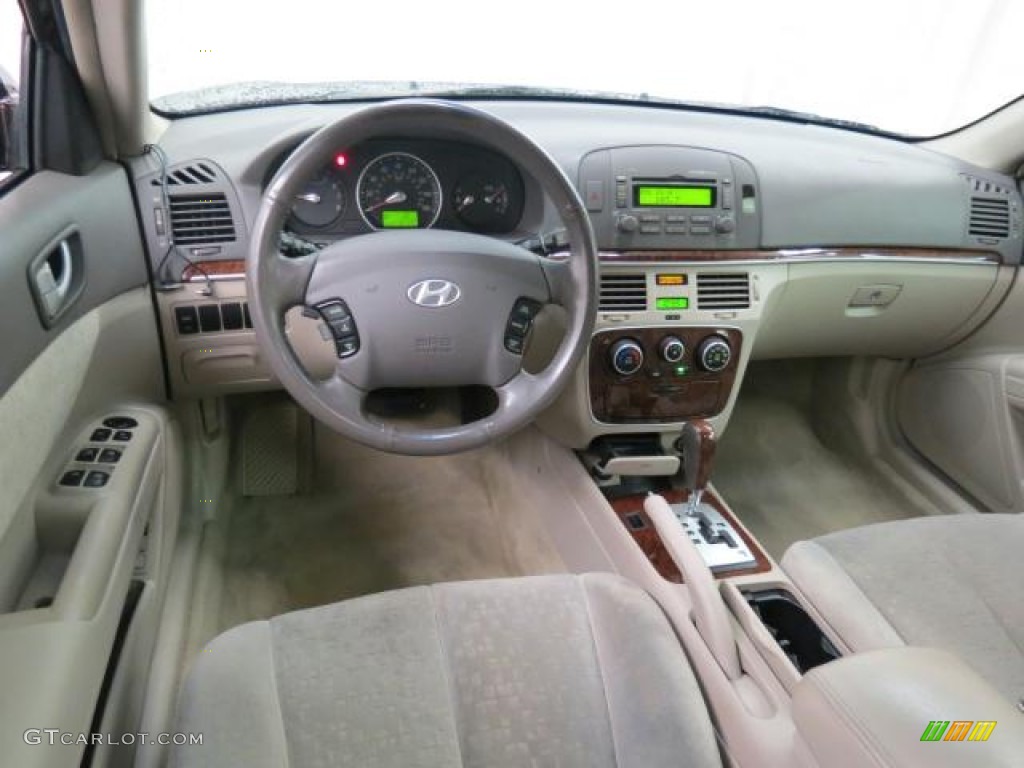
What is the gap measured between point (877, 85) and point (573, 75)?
1.69 metres

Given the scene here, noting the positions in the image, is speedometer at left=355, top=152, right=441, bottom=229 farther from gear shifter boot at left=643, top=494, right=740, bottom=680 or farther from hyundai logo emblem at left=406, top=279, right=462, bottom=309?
gear shifter boot at left=643, top=494, right=740, bottom=680

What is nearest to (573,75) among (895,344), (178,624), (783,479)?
(895,344)

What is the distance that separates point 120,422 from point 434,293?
0.64 m

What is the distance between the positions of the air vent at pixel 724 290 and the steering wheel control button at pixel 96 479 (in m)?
1.28

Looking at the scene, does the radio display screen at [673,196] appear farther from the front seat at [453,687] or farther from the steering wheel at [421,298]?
the front seat at [453,687]

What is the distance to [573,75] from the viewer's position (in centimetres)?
224

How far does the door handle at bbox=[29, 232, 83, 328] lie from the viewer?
3.65ft

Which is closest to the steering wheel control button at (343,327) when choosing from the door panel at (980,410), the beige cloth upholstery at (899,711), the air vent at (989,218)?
the beige cloth upholstery at (899,711)

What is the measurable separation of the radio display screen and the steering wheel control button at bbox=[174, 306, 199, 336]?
1.00 metres

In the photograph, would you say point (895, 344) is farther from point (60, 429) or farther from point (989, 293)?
point (60, 429)

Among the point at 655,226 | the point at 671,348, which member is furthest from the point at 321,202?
the point at 671,348

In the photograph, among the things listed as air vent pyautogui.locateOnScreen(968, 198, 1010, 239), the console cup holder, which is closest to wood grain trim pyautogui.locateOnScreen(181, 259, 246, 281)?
the console cup holder

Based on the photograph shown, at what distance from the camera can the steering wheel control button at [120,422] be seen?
4.52 feet
